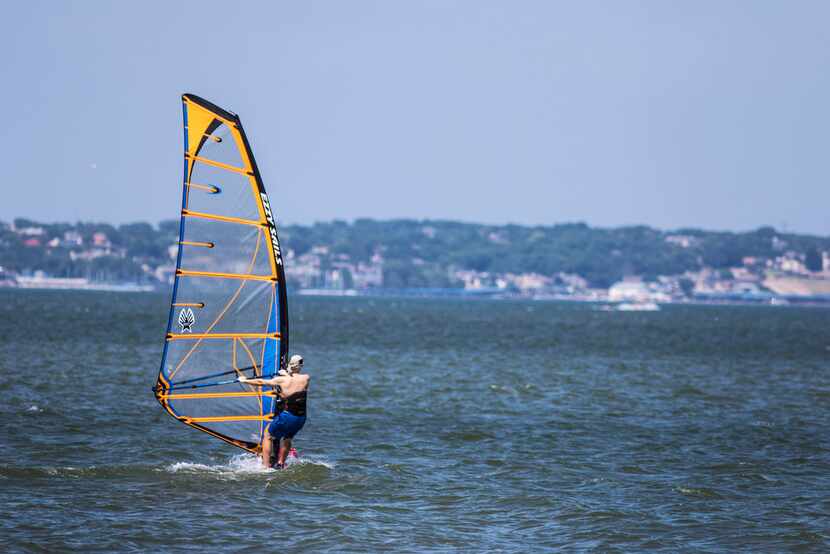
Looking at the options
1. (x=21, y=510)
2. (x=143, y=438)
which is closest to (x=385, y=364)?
(x=143, y=438)

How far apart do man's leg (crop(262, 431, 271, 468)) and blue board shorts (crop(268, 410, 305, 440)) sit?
120mm

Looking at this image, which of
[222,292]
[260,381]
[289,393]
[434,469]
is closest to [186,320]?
[222,292]

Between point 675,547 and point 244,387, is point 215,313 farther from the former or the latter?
point 675,547

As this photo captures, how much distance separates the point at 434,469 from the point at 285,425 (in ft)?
8.95

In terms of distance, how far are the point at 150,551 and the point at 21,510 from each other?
2218 millimetres

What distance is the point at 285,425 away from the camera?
51.9 feet

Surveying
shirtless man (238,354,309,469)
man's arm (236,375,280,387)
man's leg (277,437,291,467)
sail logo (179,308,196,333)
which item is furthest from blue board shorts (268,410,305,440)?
sail logo (179,308,196,333)

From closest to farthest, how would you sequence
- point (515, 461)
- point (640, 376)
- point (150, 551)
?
point (150, 551), point (515, 461), point (640, 376)

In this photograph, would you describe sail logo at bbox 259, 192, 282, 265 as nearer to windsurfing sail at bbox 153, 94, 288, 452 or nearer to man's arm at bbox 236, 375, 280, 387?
windsurfing sail at bbox 153, 94, 288, 452

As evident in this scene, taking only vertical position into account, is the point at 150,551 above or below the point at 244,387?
below

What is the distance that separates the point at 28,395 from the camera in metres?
25.0

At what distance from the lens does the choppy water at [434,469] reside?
13.7 m

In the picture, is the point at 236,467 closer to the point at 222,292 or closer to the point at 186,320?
the point at 186,320

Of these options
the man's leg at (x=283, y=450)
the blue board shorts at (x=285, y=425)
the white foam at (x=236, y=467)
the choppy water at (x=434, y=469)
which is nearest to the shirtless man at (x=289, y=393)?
the blue board shorts at (x=285, y=425)
